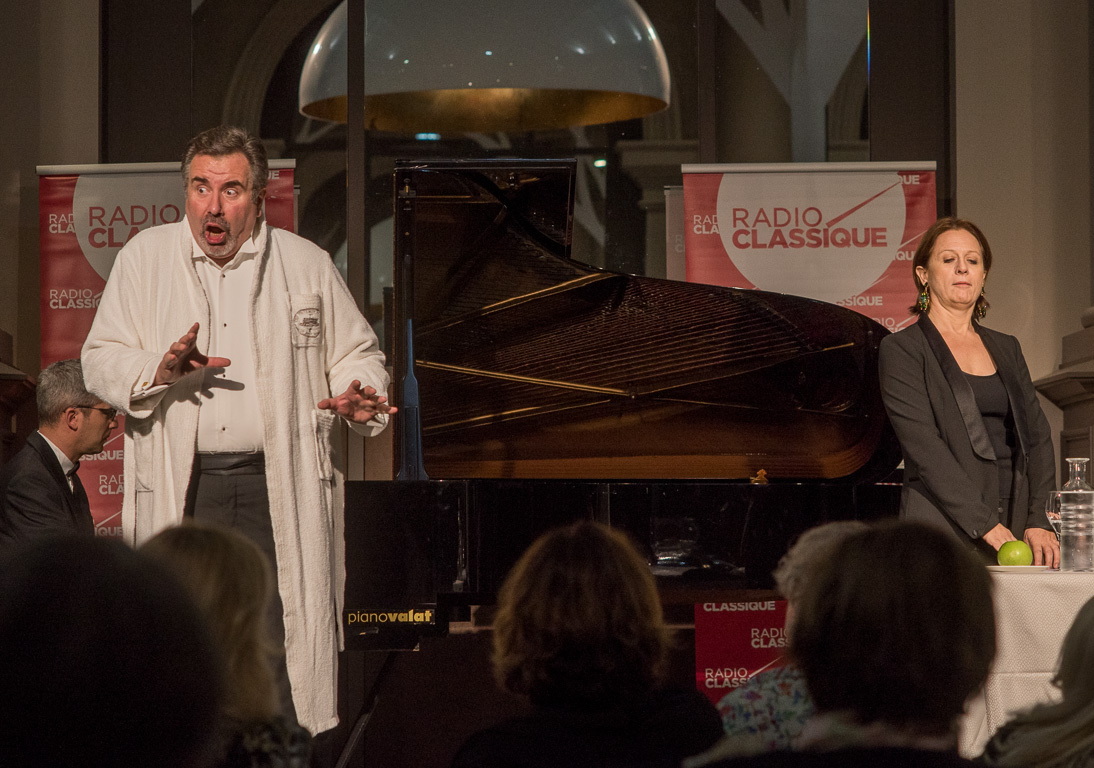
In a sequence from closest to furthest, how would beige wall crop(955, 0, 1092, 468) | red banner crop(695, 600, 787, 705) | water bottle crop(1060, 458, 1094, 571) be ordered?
1. water bottle crop(1060, 458, 1094, 571)
2. red banner crop(695, 600, 787, 705)
3. beige wall crop(955, 0, 1092, 468)

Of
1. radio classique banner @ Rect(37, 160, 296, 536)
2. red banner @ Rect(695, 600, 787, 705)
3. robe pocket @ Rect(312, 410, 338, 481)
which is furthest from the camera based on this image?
radio classique banner @ Rect(37, 160, 296, 536)

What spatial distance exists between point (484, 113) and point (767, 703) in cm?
388

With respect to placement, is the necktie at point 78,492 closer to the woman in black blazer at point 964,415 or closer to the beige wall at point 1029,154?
the woman in black blazer at point 964,415

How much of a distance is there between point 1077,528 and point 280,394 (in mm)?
1875

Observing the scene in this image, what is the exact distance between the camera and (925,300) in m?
3.28

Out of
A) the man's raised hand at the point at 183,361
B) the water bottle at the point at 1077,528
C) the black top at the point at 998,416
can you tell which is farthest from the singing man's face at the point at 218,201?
the water bottle at the point at 1077,528

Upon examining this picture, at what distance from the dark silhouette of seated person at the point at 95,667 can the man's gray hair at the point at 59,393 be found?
10.4ft

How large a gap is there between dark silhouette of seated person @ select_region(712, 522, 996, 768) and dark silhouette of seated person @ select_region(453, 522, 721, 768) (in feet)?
0.78

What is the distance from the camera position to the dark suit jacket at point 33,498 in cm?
352

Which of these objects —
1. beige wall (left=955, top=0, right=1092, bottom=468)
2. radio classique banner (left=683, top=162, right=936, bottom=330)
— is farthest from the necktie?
beige wall (left=955, top=0, right=1092, bottom=468)

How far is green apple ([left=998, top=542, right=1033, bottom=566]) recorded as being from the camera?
2654 millimetres

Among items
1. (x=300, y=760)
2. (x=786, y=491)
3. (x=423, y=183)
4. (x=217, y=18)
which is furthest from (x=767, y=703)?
(x=217, y=18)

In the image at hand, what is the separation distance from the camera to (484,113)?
17.2 feet

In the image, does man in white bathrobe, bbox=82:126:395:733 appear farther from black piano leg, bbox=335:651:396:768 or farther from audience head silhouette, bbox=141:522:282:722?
audience head silhouette, bbox=141:522:282:722
